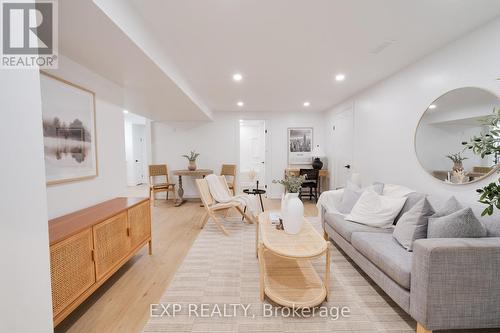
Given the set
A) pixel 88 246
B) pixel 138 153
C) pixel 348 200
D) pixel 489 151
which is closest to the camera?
pixel 489 151

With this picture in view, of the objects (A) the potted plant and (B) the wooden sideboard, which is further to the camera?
(A) the potted plant

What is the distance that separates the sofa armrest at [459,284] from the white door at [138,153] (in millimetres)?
8649

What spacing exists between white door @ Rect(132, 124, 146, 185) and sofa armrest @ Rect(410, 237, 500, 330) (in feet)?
28.4

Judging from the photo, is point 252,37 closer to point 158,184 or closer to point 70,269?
point 70,269

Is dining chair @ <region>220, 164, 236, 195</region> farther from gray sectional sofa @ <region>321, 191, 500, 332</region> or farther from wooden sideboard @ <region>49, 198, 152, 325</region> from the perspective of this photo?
gray sectional sofa @ <region>321, 191, 500, 332</region>

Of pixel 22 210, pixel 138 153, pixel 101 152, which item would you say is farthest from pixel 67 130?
pixel 138 153

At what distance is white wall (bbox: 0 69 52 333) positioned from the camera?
84 centimetres

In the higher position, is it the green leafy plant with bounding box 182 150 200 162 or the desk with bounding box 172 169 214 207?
the green leafy plant with bounding box 182 150 200 162

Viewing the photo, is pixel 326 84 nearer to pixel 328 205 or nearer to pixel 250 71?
pixel 250 71

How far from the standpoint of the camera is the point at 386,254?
1.72 meters

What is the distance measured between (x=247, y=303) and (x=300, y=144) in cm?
475

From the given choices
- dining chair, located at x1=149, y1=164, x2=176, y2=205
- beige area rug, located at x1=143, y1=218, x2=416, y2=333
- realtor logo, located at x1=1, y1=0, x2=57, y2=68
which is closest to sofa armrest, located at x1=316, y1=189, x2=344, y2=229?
beige area rug, located at x1=143, y1=218, x2=416, y2=333

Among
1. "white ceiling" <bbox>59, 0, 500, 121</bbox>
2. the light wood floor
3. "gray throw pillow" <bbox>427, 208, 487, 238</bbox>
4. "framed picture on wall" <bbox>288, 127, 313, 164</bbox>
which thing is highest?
"white ceiling" <bbox>59, 0, 500, 121</bbox>

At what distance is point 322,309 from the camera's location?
5.56ft
